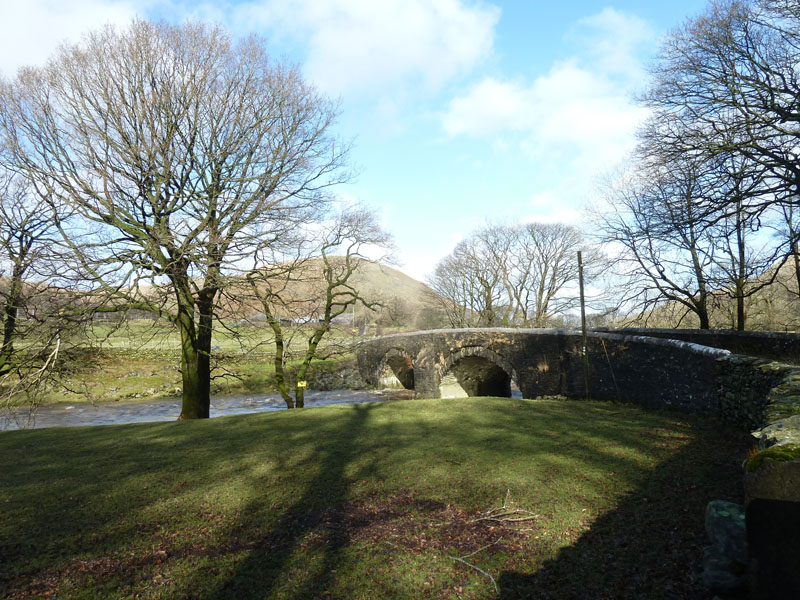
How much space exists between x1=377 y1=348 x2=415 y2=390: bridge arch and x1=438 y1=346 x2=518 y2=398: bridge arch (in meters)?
2.96

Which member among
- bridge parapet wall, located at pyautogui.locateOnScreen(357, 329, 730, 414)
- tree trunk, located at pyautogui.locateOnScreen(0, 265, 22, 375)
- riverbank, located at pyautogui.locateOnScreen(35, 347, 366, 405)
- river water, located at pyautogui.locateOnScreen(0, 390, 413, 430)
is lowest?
river water, located at pyautogui.locateOnScreen(0, 390, 413, 430)

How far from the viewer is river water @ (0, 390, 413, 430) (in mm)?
21734

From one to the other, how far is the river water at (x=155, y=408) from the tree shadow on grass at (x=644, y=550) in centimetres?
1671

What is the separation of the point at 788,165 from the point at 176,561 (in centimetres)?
1555

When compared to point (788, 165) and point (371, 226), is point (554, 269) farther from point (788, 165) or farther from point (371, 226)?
point (788, 165)

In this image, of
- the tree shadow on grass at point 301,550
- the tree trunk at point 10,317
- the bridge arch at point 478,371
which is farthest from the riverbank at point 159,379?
the tree shadow on grass at point 301,550

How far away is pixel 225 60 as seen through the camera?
42.9 feet

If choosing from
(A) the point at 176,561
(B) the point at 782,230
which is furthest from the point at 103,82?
(B) the point at 782,230

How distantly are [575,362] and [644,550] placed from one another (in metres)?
Result: 14.3

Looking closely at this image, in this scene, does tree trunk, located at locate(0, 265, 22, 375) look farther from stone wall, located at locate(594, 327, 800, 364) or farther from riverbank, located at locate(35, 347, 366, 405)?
stone wall, located at locate(594, 327, 800, 364)

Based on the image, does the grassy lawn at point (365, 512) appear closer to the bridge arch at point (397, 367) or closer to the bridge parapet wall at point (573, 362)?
the bridge parapet wall at point (573, 362)

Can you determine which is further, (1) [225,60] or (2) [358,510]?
(1) [225,60]

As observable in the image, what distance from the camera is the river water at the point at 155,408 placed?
21.7 m

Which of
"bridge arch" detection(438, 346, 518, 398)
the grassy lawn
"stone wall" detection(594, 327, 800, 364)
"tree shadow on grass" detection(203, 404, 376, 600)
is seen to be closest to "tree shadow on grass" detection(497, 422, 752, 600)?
the grassy lawn
